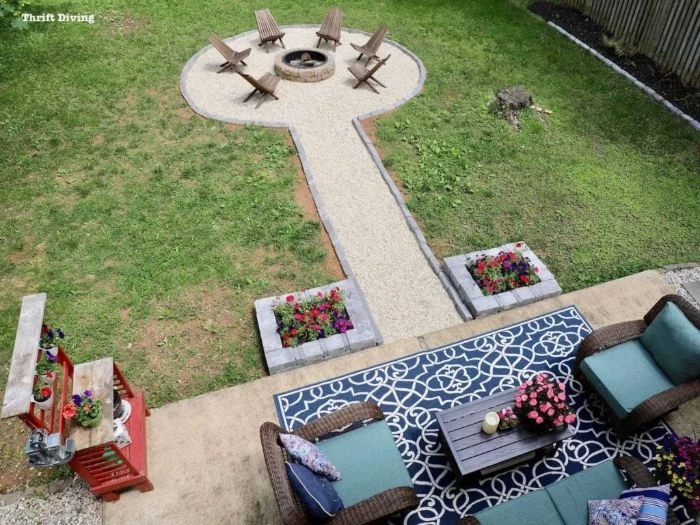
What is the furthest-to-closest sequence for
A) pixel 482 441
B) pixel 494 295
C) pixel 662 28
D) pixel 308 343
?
pixel 662 28
pixel 494 295
pixel 308 343
pixel 482 441

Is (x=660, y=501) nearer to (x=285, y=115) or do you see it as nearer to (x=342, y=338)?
(x=342, y=338)

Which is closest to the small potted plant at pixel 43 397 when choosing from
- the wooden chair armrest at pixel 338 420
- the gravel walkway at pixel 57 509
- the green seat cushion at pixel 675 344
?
the gravel walkway at pixel 57 509

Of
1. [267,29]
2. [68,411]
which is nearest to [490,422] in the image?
[68,411]

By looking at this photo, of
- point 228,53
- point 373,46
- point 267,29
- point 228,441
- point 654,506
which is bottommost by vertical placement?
point 228,441

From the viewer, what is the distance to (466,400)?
6227 millimetres

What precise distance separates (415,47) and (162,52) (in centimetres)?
646

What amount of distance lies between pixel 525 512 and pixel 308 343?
10.5ft

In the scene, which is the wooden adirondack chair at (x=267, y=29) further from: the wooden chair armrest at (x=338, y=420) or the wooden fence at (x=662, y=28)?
the wooden chair armrest at (x=338, y=420)

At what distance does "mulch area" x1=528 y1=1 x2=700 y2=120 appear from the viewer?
11172 millimetres

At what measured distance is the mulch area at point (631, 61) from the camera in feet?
36.7

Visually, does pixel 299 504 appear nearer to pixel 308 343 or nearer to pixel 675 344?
pixel 308 343

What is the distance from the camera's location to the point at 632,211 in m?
8.75

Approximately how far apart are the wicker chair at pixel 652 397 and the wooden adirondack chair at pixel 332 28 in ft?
32.5

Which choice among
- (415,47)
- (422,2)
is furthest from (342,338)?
(422,2)
